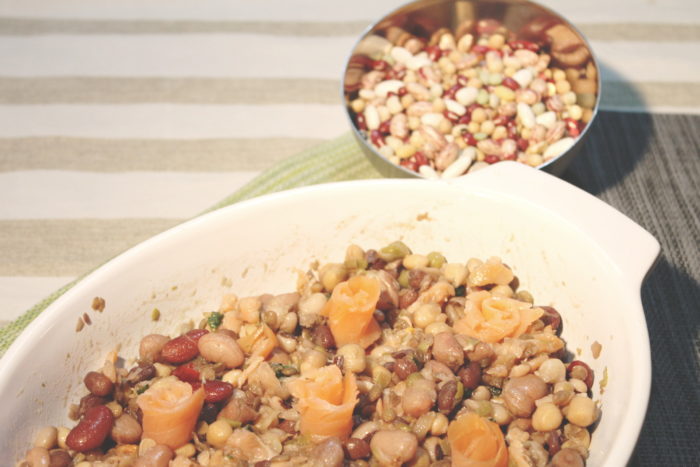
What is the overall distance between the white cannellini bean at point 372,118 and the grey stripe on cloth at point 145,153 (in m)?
0.20

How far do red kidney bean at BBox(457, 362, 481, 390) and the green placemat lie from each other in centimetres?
56

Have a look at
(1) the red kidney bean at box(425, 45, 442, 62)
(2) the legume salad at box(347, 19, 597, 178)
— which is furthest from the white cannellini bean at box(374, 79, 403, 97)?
(1) the red kidney bean at box(425, 45, 442, 62)

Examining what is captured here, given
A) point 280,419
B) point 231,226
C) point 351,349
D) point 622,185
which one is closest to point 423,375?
point 351,349

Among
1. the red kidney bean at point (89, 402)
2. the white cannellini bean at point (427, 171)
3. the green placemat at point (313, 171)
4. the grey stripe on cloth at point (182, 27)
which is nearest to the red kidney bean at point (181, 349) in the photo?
the red kidney bean at point (89, 402)

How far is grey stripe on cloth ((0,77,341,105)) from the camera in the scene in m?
1.71

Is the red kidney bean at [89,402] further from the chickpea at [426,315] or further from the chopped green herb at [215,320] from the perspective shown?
the chickpea at [426,315]

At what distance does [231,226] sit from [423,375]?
37cm

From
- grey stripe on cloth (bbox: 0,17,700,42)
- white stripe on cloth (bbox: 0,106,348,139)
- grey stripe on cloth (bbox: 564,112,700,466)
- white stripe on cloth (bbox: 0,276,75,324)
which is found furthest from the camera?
grey stripe on cloth (bbox: 0,17,700,42)

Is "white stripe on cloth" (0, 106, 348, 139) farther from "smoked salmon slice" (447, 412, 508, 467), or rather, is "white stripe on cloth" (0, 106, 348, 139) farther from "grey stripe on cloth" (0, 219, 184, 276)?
"smoked salmon slice" (447, 412, 508, 467)

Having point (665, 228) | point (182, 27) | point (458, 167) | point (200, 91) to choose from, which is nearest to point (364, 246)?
point (458, 167)

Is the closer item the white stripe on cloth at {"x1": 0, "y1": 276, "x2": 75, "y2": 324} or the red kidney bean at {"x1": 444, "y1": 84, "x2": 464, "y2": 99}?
the white stripe on cloth at {"x1": 0, "y1": 276, "x2": 75, "y2": 324}

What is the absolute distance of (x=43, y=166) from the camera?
157 cm

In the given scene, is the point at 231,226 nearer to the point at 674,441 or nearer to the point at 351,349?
the point at 351,349

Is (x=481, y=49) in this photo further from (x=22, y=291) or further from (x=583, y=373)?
(x=22, y=291)
